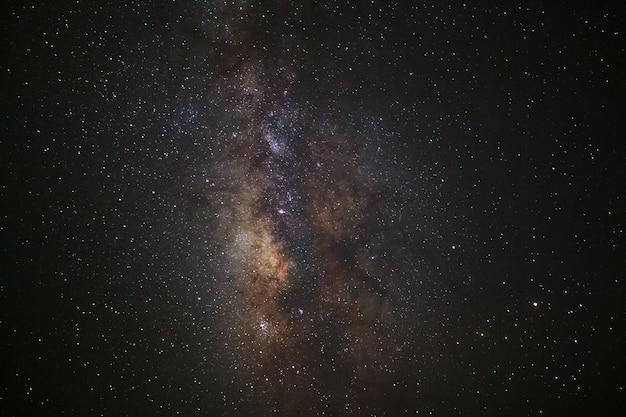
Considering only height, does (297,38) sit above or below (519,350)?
above

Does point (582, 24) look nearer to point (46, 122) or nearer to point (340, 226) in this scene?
point (340, 226)

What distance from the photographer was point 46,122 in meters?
0.94

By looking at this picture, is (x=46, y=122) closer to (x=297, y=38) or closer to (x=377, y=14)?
(x=297, y=38)

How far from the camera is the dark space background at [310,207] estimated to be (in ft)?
3.08

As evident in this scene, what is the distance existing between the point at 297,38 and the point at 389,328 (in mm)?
924

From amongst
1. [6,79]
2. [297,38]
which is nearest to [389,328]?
[297,38]

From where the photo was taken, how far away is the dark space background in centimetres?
94

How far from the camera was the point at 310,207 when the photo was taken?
99cm

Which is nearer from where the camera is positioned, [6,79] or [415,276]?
[6,79]

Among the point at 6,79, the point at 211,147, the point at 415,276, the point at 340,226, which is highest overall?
the point at 6,79

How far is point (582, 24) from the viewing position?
3.26 feet

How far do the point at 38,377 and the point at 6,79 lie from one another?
2.92ft

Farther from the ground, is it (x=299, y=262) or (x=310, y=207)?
(x=310, y=207)

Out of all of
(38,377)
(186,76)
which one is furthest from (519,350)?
(38,377)
